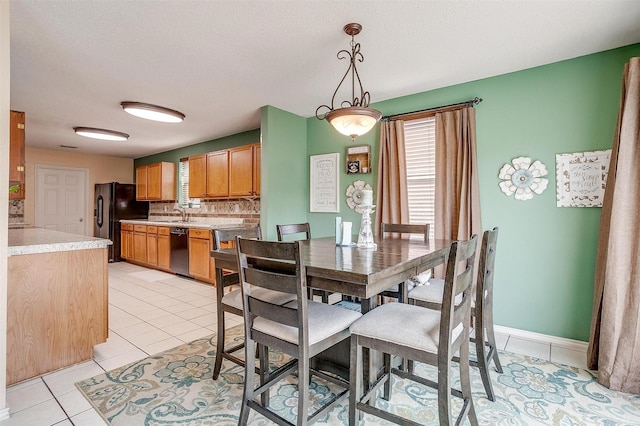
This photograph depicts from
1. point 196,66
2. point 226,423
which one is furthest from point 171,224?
point 226,423

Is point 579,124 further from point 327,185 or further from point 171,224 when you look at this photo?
point 171,224

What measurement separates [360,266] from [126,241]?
6723 millimetres

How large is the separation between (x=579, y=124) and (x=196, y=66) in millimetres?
3278

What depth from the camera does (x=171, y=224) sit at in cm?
561

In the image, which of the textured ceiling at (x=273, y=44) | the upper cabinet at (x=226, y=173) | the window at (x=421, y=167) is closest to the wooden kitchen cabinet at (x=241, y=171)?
the upper cabinet at (x=226, y=173)

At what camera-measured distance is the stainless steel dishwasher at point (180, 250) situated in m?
5.28

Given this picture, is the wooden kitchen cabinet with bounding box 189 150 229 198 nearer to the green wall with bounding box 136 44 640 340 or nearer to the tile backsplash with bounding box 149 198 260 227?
the tile backsplash with bounding box 149 198 260 227

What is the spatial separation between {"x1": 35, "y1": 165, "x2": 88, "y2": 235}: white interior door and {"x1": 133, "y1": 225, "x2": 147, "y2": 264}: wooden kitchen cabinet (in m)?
1.65

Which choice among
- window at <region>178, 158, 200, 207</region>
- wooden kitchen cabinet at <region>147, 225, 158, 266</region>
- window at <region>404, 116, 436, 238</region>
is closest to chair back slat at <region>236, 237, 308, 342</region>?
window at <region>404, 116, 436, 238</region>

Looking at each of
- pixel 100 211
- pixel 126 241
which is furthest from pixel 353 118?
pixel 100 211

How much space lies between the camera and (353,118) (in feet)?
7.07

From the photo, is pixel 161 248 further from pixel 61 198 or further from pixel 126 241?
pixel 61 198

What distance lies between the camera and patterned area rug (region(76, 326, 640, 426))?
1.82 meters

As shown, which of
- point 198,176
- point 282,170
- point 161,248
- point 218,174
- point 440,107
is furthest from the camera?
point 161,248
